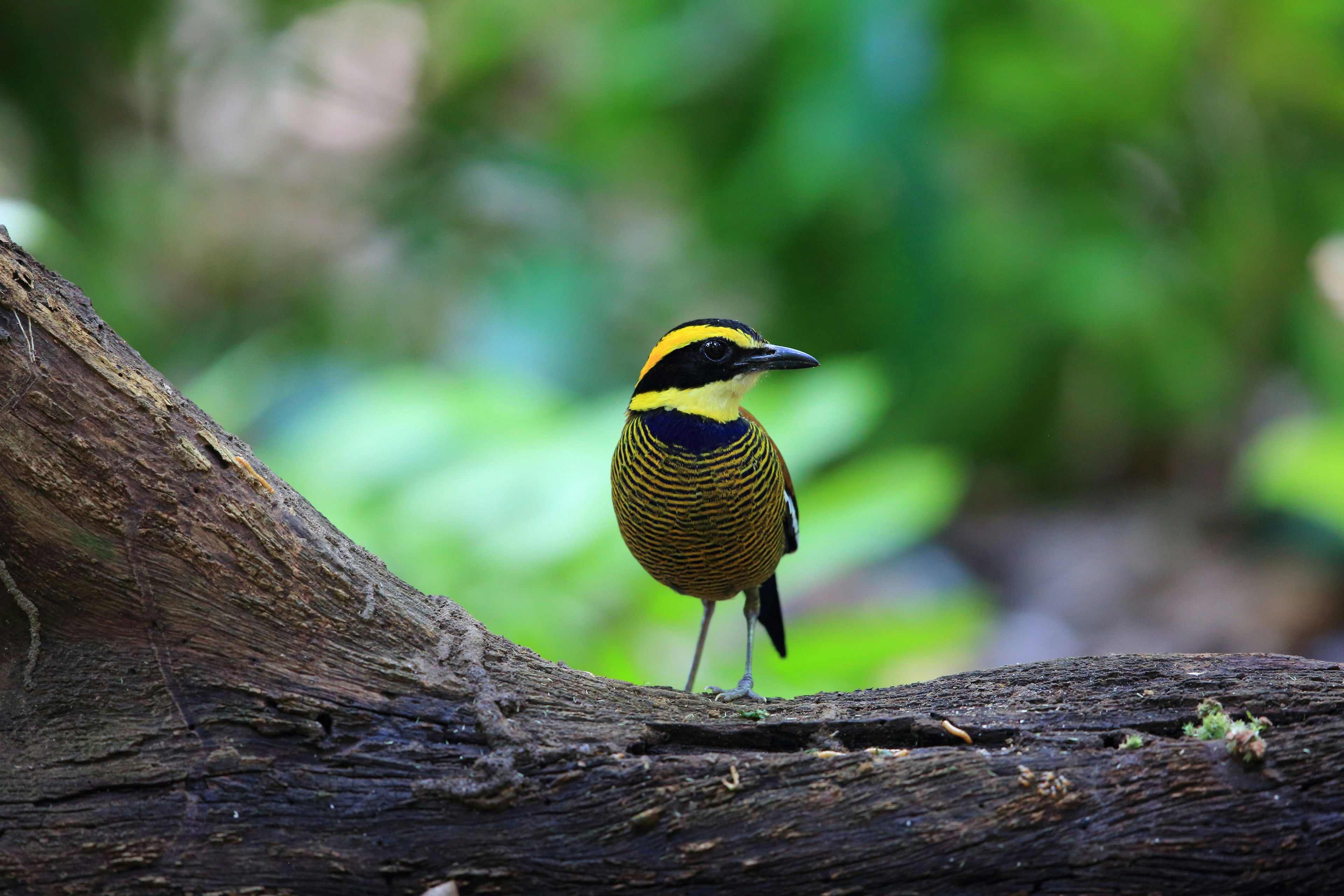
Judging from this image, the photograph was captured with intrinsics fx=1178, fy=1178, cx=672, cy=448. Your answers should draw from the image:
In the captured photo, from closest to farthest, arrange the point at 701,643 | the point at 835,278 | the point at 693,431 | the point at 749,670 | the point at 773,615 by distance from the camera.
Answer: the point at 693,431, the point at 749,670, the point at 701,643, the point at 773,615, the point at 835,278

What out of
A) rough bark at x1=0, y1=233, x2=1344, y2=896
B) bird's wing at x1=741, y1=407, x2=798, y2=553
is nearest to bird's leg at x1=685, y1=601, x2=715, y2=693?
bird's wing at x1=741, y1=407, x2=798, y2=553

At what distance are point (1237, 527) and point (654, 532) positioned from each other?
23.8 ft

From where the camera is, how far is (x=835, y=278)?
911 cm

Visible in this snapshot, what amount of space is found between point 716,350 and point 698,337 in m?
0.08

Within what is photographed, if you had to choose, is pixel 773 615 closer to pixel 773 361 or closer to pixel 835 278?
pixel 773 361

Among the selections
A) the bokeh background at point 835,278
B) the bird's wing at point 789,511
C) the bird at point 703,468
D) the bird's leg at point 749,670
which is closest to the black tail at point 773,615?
the bird's leg at point 749,670

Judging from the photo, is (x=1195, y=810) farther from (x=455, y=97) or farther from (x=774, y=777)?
(x=455, y=97)

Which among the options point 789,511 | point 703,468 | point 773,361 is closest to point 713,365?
point 773,361

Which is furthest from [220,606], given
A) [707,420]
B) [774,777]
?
[707,420]

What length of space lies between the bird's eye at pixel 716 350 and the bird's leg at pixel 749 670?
3.16 feet

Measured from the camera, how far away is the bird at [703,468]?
12.3 ft

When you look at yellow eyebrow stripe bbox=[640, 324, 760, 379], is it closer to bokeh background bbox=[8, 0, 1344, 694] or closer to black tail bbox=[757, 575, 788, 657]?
black tail bbox=[757, 575, 788, 657]

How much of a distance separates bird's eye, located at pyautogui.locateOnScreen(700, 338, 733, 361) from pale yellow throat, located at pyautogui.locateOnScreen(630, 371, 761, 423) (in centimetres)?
8

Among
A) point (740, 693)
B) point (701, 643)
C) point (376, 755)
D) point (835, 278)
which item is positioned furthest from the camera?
point (835, 278)
